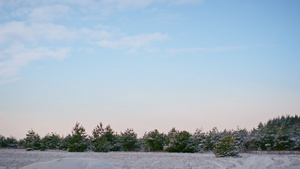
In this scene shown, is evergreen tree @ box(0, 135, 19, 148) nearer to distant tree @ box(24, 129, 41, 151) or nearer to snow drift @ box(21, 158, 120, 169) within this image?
distant tree @ box(24, 129, 41, 151)

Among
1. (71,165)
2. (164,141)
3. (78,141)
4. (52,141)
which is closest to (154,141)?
(164,141)

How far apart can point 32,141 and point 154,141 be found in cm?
1464

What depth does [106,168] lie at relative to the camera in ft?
20.8

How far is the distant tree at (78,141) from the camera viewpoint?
85.8 feet

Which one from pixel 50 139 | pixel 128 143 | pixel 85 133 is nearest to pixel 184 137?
pixel 128 143

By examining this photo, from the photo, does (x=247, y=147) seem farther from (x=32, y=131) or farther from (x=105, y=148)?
(x=32, y=131)

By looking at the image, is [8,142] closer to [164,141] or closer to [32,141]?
[32,141]

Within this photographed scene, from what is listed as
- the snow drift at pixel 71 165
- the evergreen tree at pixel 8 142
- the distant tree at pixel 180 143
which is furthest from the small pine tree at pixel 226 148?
the evergreen tree at pixel 8 142

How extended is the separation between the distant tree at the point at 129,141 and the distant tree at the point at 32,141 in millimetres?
9958

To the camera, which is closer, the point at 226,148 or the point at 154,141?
the point at 226,148

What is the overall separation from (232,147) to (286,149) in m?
11.6

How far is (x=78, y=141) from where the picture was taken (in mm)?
26531

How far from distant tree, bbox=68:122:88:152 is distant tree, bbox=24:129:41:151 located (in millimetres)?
5794

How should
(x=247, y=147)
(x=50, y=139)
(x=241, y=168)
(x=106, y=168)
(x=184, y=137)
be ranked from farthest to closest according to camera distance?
(x=50, y=139)
(x=247, y=147)
(x=184, y=137)
(x=241, y=168)
(x=106, y=168)
